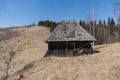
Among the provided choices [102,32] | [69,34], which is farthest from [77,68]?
[102,32]

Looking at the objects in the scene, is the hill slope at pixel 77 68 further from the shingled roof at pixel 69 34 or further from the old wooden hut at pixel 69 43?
the shingled roof at pixel 69 34

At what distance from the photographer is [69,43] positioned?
37688 millimetres

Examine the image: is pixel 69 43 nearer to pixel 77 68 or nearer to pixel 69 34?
pixel 69 34

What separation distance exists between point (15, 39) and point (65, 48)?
41782 mm

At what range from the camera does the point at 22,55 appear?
199 feet

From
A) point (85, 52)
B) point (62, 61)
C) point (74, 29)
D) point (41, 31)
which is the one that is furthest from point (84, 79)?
point (41, 31)

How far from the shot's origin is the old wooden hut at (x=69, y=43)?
37.6m

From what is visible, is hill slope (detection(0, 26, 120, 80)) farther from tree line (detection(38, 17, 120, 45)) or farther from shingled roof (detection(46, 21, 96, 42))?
tree line (detection(38, 17, 120, 45))

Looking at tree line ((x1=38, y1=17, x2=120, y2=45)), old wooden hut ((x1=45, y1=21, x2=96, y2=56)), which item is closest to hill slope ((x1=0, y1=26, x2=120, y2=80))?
old wooden hut ((x1=45, y1=21, x2=96, y2=56))

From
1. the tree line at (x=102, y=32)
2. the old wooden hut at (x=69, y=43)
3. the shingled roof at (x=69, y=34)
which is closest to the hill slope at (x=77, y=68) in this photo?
the old wooden hut at (x=69, y=43)

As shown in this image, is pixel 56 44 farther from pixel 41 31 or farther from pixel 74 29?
pixel 41 31

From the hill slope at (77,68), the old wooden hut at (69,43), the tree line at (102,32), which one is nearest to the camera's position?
the hill slope at (77,68)

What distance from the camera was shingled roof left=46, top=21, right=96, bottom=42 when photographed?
38.0 meters

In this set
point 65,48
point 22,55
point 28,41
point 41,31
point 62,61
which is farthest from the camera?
point 41,31
